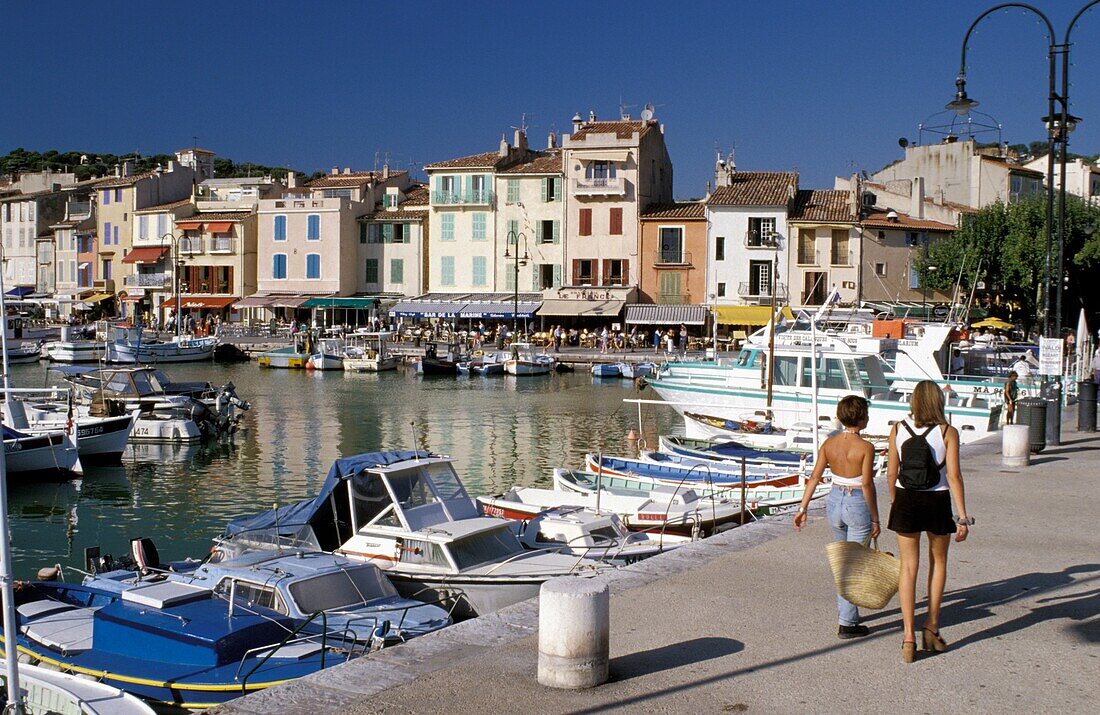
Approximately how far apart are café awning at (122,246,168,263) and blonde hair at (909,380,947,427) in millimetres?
80396

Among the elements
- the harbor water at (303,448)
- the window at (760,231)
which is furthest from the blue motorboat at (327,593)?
the window at (760,231)

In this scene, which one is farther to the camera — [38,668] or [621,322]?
[621,322]

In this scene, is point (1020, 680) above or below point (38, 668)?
above

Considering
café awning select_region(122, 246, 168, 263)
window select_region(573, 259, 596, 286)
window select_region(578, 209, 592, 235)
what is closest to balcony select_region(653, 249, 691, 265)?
window select_region(573, 259, 596, 286)

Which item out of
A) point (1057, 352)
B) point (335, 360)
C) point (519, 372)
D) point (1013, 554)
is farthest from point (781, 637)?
point (335, 360)

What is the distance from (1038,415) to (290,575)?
11.6 m

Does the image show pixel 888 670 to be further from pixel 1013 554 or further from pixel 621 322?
pixel 621 322

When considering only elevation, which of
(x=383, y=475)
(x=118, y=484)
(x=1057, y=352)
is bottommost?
(x=118, y=484)

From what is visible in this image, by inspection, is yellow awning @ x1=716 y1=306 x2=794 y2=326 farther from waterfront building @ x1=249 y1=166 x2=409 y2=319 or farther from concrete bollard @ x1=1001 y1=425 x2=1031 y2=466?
concrete bollard @ x1=1001 y1=425 x2=1031 y2=466

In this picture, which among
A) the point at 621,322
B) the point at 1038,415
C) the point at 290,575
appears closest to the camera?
the point at 290,575

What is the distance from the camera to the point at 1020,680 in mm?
6770

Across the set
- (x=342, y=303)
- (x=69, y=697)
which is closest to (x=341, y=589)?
(x=69, y=697)

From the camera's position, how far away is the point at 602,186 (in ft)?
224

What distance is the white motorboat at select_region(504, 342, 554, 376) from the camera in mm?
59062
